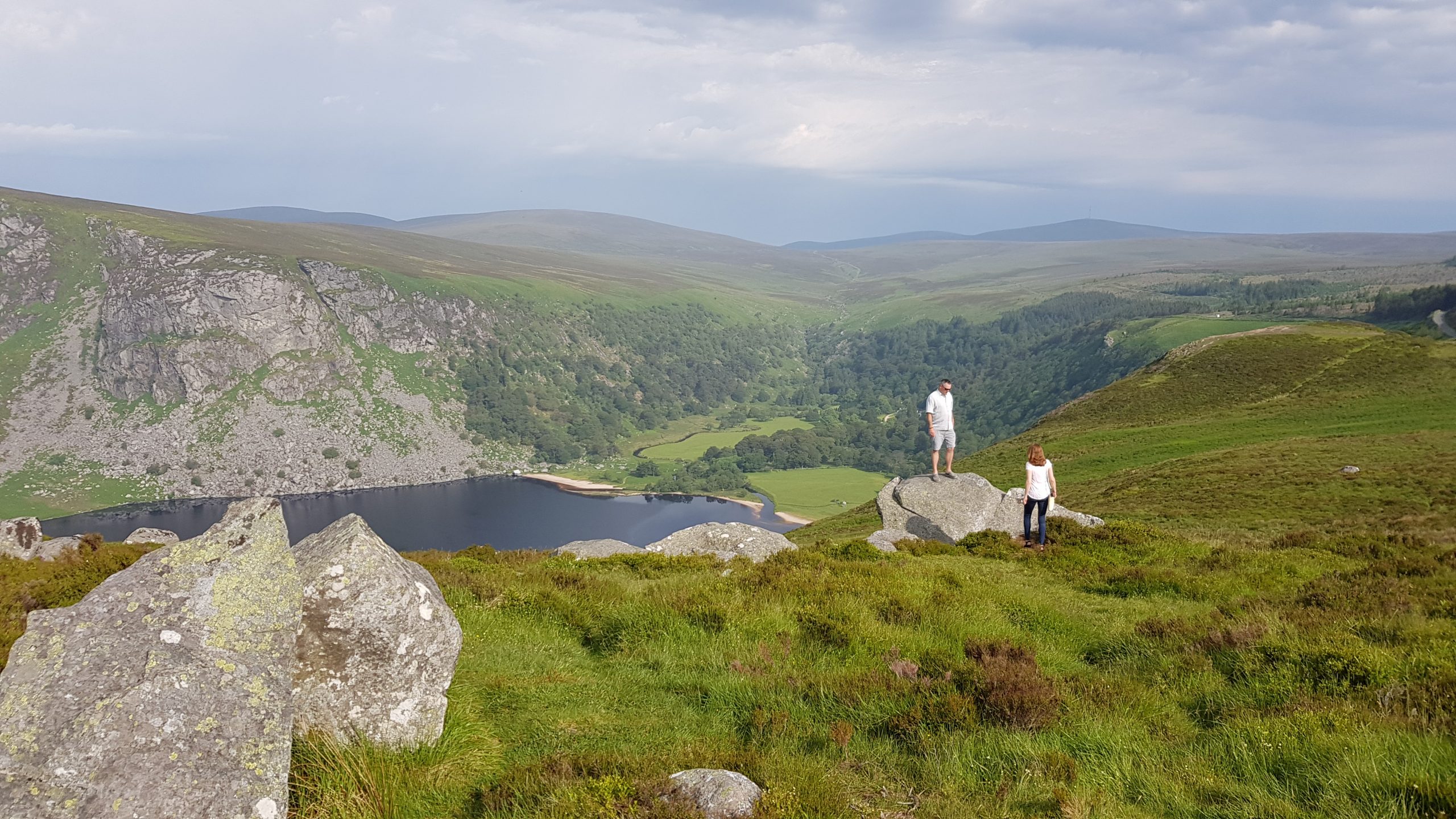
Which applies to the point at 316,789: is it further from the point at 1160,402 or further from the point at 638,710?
the point at 1160,402

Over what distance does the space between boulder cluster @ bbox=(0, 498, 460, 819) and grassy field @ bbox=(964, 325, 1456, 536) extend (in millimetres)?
29096

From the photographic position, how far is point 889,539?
2712 cm

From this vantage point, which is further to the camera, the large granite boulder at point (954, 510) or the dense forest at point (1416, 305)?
the dense forest at point (1416, 305)

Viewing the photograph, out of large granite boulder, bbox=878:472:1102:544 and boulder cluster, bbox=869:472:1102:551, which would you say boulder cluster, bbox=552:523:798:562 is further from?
large granite boulder, bbox=878:472:1102:544

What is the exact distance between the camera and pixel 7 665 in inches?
245

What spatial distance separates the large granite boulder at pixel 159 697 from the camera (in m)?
5.90

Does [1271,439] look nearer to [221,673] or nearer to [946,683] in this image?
[946,683]

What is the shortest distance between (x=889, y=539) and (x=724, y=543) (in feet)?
20.3

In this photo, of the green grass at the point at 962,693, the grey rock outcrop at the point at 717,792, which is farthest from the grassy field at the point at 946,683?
the grey rock outcrop at the point at 717,792

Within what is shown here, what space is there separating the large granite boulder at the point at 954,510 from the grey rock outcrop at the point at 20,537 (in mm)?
29178

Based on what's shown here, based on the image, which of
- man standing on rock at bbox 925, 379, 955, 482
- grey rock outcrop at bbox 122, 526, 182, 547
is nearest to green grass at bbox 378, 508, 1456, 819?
man standing on rock at bbox 925, 379, 955, 482

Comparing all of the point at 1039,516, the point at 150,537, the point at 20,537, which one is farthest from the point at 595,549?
the point at 20,537

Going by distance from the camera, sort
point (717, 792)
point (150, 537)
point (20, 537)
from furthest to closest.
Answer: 1. point (150, 537)
2. point (20, 537)
3. point (717, 792)

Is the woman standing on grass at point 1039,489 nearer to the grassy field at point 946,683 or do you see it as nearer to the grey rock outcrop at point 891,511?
the grassy field at point 946,683
